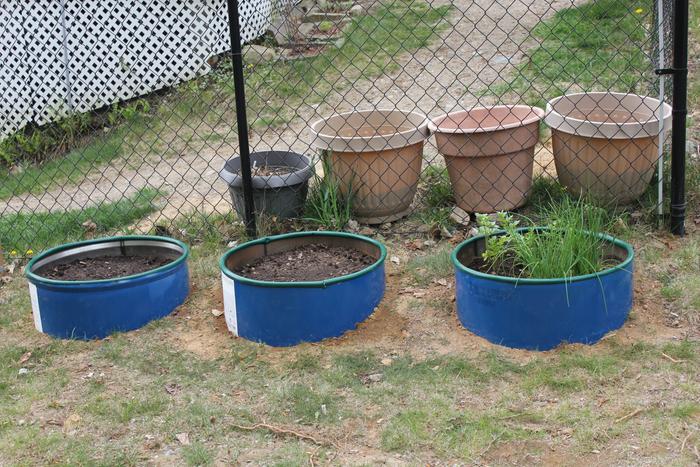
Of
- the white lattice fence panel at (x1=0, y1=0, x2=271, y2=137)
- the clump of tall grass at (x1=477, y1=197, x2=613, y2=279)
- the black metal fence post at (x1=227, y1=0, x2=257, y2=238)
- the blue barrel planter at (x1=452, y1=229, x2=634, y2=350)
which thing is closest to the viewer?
the blue barrel planter at (x1=452, y1=229, x2=634, y2=350)

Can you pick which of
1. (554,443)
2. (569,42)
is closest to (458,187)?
(554,443)

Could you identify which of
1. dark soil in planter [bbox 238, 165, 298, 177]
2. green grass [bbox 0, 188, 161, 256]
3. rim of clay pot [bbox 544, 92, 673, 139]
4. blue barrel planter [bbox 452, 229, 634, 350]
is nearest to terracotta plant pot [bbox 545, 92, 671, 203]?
rim of clay pot [bbox 544, 92, 673, 139]

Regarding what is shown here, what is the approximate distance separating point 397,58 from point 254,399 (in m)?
5.92

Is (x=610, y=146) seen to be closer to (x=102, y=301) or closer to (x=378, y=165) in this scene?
(x=378, y=165)

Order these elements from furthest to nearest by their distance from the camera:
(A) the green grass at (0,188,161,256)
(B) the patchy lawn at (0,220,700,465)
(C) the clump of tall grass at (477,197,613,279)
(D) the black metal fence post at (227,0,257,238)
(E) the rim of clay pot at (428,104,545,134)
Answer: (A) the green grass at (0,188,161,256)
(E) the rim of clay pot at (428,104,545,134)
(D) the black metal fence post at (227,0,257,238)
(C) the clump of tall grass at (477,197,613,279)
(B) the patchy lawn at (0,220,700,465)

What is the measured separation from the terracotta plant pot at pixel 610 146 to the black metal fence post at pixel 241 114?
5.31 feet

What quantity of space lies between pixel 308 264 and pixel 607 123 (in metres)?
1.75

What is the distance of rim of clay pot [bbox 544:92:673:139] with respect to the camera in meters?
4.58

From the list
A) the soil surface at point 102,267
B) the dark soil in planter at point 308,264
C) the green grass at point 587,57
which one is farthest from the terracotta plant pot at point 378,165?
the green grass at point 587,57

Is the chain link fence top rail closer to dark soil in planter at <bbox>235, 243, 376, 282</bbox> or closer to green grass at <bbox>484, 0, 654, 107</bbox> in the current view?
green grass at <bbox>484, 0, 654, 107</bbox>

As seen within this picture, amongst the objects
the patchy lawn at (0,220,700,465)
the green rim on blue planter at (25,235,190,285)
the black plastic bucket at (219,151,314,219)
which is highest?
the black plastic bucket at (219,151,314,219)

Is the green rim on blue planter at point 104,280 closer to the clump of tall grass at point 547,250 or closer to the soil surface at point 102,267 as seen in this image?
the soil surface at point 102,267

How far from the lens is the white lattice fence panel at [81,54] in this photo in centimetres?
865

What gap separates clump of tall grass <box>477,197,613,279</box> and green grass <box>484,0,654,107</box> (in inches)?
96.7
